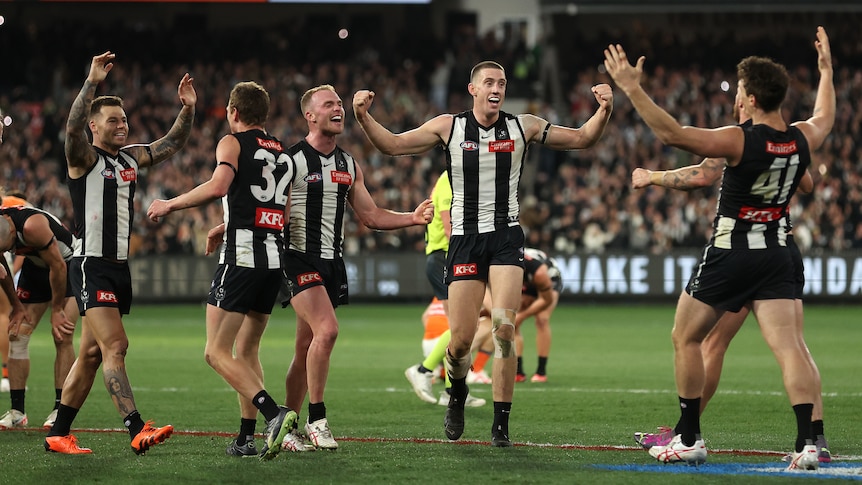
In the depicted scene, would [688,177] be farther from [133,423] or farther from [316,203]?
[133,423]

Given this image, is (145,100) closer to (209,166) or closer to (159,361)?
(209,166)

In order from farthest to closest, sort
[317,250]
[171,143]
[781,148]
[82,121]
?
[171,143] → [317,250] → [82,121] → [781,148]

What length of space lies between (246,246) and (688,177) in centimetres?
290

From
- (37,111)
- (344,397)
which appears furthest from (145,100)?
(344,397)

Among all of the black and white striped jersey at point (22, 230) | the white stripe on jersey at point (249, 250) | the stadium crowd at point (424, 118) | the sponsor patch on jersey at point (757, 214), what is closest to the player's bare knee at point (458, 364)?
the white stripe on jersey at point (249, 250)

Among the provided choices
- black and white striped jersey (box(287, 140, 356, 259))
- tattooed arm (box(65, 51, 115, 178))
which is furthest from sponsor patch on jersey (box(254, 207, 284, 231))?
tattooed arm (box(65, 51, 115, 178))

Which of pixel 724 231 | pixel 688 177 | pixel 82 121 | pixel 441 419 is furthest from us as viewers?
pixel 441 419

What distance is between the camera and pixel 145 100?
113 ft

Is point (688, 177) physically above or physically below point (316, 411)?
above

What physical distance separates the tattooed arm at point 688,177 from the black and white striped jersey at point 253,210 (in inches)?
95.2

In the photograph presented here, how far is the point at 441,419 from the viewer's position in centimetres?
1017

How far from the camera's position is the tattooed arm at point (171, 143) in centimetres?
856

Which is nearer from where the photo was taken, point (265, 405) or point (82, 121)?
point (265, 405)

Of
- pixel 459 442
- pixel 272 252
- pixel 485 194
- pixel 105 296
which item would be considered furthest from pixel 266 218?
pixel 459 442
